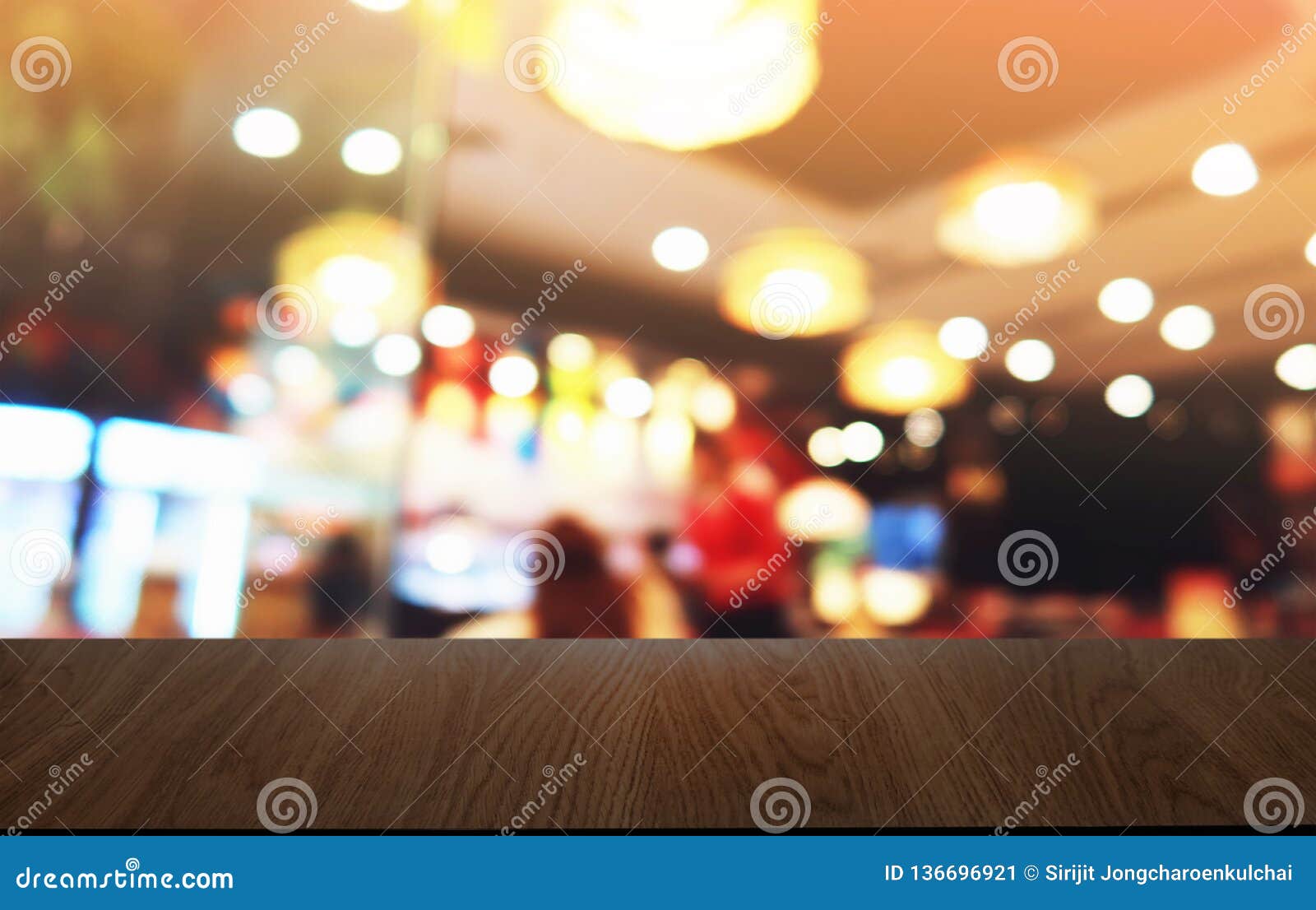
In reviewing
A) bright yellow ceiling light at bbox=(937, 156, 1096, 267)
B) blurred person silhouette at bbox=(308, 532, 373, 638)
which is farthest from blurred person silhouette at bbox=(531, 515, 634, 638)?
bright yellow ceiling light at bbox=(937, 156, 1096, 267)

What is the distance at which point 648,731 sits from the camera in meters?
0.76

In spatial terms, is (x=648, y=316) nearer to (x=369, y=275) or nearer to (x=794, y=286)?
(x=794, y=286)

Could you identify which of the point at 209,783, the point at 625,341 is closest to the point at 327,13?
the point at 625,341

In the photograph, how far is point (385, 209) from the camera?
2020 mm

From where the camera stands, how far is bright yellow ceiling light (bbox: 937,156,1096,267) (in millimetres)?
1974

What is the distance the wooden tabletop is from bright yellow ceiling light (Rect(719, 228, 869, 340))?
1.25m

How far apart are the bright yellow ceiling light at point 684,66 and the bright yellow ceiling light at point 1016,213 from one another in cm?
44

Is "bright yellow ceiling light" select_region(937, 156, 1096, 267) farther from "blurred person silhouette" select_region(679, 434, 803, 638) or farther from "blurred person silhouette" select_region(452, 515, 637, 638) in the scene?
"blurred person silhouette" select_region(452, 515, 637, 638)

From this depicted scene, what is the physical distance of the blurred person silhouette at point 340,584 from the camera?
6.26 feet

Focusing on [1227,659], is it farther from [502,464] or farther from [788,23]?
[788,23]

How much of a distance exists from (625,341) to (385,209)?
61 cm

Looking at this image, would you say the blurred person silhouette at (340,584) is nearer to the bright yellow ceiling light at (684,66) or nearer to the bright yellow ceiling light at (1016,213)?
the bright yellow ceiling light at (684,66)

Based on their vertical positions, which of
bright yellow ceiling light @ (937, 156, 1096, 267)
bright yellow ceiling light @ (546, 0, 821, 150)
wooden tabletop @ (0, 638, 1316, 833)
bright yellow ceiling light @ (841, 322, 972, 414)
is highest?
bright yellow ceiling light @ (546, 0, 821, 150)

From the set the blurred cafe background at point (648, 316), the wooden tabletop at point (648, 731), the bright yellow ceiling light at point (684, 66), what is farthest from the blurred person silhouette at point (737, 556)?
the wooden tabletop at point (648, 731)
